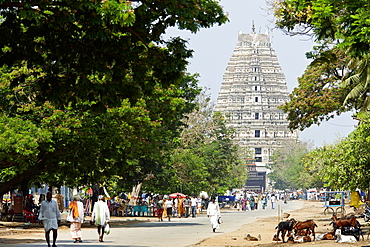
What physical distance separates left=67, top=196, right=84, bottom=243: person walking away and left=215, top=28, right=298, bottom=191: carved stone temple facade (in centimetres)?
15368

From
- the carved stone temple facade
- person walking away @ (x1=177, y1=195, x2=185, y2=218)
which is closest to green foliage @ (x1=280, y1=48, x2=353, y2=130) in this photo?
person walking away @ (x1=177, y1=195, x2=185, y2=218)

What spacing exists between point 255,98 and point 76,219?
158m

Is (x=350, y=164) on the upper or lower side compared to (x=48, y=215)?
upper

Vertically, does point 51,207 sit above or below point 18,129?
below

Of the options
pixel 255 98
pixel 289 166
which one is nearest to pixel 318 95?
pixel 289 166

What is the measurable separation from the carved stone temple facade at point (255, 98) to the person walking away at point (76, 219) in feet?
504

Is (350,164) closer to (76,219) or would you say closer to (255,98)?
(76,219)

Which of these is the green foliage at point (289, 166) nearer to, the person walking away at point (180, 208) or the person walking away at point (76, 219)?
the person walking away at point (180, 208)

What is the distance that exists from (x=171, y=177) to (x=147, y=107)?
17182 millimetres

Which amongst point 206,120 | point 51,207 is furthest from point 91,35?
point 206,120

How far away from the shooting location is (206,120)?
5753 cm

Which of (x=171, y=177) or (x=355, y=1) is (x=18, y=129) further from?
(x=171, y=177)

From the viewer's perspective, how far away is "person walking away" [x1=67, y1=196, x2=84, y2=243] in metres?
21.8

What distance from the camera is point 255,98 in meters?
178
